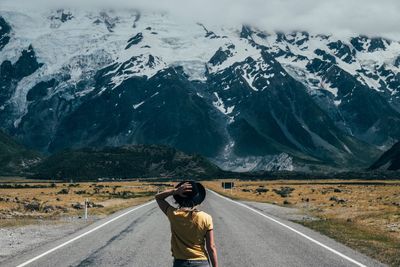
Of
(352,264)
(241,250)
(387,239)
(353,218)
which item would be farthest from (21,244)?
(353,218)

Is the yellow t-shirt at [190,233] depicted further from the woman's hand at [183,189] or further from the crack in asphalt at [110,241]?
the crack in asphalt at [110,241]

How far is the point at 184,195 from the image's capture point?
31.0 ft

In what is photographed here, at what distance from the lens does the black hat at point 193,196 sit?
9.37 meters

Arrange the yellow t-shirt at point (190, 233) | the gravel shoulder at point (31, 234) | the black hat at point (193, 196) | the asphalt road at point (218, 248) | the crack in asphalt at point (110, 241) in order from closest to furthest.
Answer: the black hat at point (193, 196), the yellow t-shirt at point (190, 233), the crack in asphalt at point (110, 241), the asphalt road at point (218, 248), the gravel shoulder at point (31, 234)

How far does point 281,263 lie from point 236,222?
635 inches

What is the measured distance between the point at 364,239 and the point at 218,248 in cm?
752

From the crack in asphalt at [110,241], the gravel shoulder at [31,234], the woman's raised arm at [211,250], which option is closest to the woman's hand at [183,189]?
the woman's raised arm at [211,250]

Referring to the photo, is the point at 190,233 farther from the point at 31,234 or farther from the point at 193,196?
the point at 31,234

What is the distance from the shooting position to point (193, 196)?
946 centimetres

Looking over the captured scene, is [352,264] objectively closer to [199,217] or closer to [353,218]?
[199,217]

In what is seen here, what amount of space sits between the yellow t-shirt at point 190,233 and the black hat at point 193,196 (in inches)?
6.4

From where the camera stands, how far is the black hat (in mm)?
9367

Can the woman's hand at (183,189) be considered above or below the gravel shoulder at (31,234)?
above

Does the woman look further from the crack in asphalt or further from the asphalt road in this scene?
the crack in asphalt
